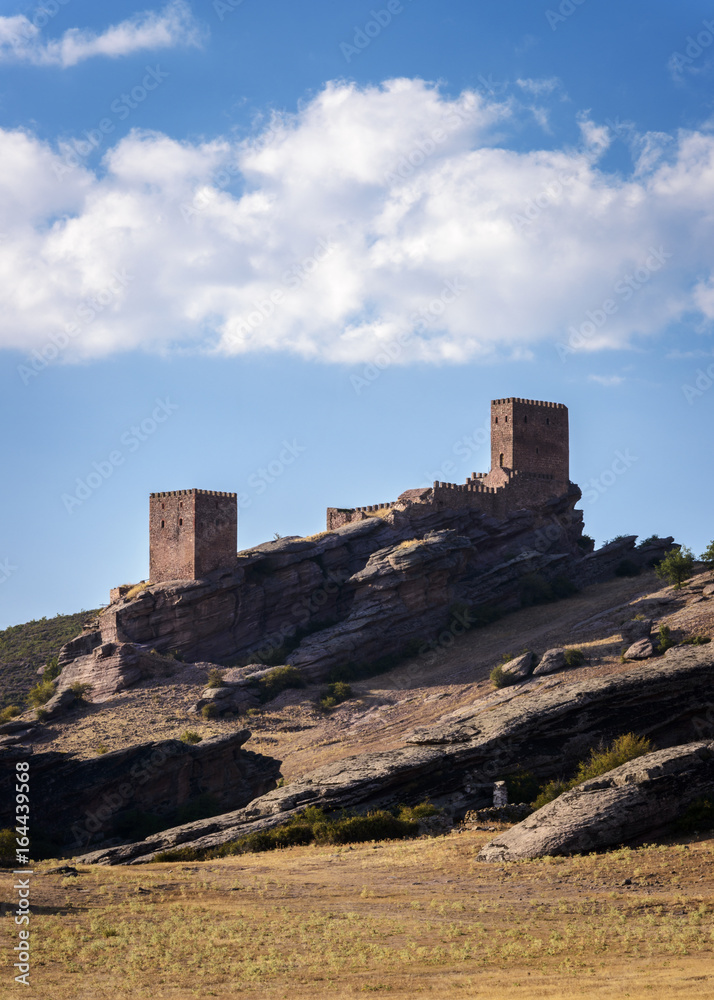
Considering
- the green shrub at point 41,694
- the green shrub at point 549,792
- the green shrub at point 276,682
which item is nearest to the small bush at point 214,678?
the green shrub at point 276,682

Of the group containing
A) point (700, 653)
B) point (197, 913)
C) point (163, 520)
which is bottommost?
point (197, 913)

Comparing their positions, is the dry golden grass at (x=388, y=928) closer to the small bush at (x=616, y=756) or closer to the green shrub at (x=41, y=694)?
the small bush at (x=616, y=756)

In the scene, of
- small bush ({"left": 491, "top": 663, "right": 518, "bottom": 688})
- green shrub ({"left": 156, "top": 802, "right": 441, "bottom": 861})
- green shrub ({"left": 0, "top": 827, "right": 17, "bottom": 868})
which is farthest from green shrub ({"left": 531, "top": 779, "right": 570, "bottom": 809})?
small bush ({"left": 491, "top": 663, "right": 518, "bottom": 688})

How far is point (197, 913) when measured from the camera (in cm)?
1791

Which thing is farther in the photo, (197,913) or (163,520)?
(163,520)

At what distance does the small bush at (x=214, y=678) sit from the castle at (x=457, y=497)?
5300 millimetres

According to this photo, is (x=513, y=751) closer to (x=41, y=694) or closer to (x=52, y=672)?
(x=41, y=694)

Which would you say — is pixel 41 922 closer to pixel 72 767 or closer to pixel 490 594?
pixel 72 767

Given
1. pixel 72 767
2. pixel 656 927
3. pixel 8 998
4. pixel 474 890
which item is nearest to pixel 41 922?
pixel 8 998

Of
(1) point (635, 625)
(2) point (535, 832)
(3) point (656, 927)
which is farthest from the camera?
(1) point (635, 625)

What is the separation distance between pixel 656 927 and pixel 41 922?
31.7ft

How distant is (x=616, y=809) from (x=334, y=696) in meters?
27.1

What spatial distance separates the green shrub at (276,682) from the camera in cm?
4850

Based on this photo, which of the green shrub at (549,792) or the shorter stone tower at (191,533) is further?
the shorter stone tower at (191,533)
